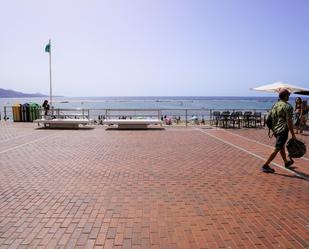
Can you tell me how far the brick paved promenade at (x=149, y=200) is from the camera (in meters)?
3.91

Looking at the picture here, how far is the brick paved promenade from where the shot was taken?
391cm

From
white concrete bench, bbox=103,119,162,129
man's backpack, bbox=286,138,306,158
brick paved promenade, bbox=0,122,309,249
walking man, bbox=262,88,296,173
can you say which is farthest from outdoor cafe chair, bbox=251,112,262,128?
walking man, bbox=262,88,296,173

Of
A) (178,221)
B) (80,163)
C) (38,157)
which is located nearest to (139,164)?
(80,163)

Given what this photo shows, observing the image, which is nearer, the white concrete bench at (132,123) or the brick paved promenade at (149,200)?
the brick paved promenade at (149,200)

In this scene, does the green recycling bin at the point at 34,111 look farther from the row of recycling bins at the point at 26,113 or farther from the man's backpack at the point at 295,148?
the man's backpack at the point at 295,148

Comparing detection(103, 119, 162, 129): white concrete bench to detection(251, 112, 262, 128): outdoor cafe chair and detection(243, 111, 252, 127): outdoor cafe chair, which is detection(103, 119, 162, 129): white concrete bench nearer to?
detection(243, 111, 252, 127): outdoor cafe chair

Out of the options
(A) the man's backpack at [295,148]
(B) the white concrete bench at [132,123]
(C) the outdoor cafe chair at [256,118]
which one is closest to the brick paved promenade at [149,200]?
(A) the man's backpack at [295,148]

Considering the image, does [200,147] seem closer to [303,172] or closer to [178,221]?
[303,172]

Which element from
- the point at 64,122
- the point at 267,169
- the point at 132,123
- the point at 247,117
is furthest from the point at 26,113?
the point at 267,169

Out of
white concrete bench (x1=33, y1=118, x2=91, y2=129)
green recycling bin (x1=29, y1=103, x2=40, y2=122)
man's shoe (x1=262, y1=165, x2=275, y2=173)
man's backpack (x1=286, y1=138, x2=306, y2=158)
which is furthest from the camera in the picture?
green recycling bin (x1=29, y1=103, x2=40, y2=122)

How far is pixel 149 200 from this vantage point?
5266 millimetres

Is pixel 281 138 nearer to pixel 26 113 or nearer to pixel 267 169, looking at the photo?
pixel 267 169

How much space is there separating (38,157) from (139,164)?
9.24 ft

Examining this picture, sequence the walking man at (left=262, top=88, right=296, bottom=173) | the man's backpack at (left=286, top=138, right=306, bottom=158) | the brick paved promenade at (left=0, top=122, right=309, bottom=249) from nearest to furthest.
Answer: the brick paved promenade at (left=0, top=122, right=309, bottom=249) → the walking man at (left=262, top=88, right=296, bottom=173) → the man's backpack at (left=286, top=138, right=306, bottom=158)
